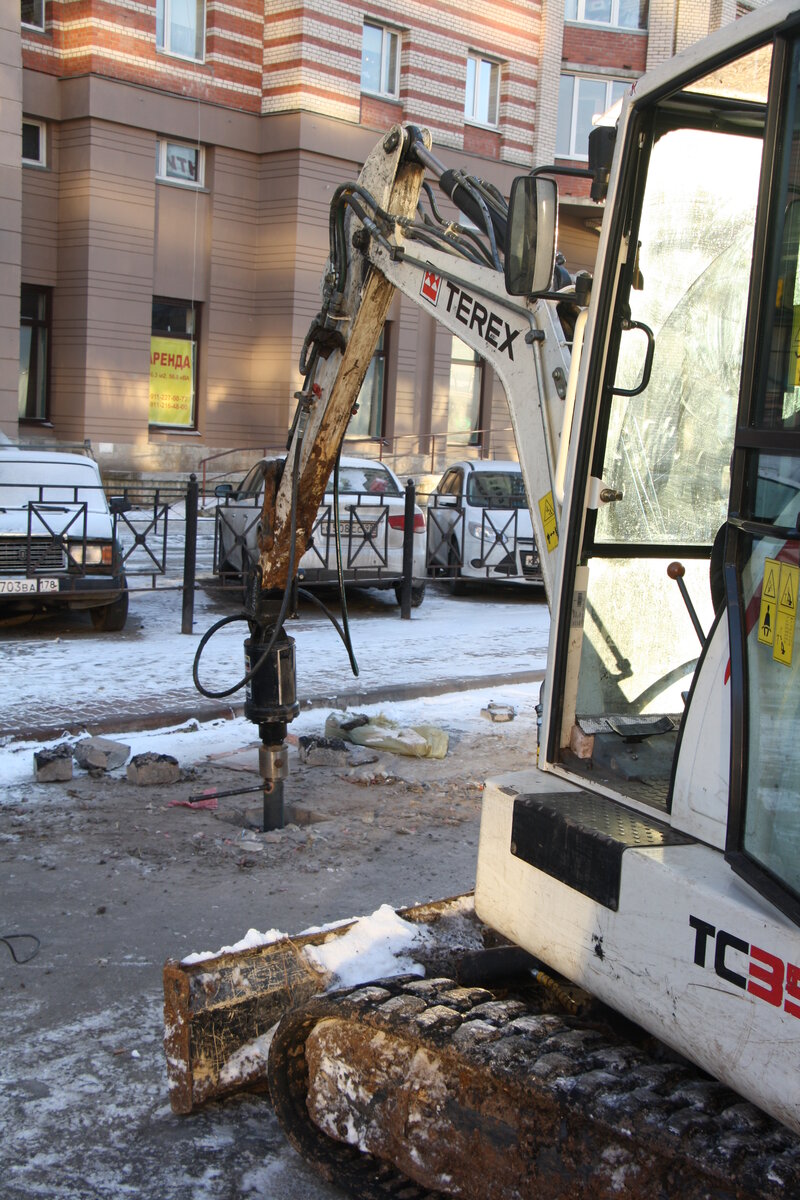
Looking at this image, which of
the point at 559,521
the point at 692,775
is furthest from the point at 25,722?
the point at 692,775

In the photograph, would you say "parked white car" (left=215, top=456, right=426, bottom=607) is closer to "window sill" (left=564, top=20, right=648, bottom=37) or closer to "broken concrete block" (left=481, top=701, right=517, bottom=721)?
"broken concrete block" (left=481, top=701, right=517, bottom=721)

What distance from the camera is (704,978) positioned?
2.55 m

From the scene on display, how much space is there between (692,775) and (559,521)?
1.01 m

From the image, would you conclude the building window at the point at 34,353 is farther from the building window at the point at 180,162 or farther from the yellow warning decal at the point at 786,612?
the yellow warning decal at the point at 786,612

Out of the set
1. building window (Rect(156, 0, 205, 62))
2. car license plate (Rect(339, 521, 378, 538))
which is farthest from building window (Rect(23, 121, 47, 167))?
car license plate (Rect(339, 521, 378, 538))

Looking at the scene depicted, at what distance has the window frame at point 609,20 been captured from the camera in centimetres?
3002

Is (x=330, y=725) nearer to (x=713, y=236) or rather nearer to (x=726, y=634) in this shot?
(x=713, y=236)

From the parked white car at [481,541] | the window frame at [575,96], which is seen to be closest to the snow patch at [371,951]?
the parked white car at [481,541]

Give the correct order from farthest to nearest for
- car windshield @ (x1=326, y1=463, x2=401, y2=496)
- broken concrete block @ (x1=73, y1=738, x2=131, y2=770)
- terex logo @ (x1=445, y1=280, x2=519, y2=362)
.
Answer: car windshield @ (x1=326, y1=463, x2=401, y2=496)
broken concrete block @ (x1=73, y1=738, x2=131, y2=770)
terex logo @ (x1=445, y1=280, x2=519, y2=362)

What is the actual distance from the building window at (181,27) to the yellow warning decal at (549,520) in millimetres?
22351

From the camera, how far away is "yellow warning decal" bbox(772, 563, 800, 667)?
95.4 inches

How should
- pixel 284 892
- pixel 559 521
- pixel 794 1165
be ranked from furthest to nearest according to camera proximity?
1. pixel 284 892
2. pixel 559 521
3. pixel 794 1165

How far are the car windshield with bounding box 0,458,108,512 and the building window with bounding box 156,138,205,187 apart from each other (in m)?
12.4

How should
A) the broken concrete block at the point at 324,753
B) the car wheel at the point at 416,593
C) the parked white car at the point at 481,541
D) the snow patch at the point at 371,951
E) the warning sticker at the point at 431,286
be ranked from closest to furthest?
the snow patch at the point at 371,951
the warning sticker at the point at 431,286
the broken concrete block at the point at 324,753
the car wheel at the point at 416,593
the parked white car at the point at 481,541
